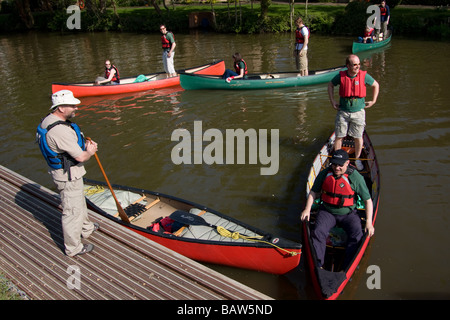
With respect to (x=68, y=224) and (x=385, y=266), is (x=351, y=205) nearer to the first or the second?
(x=385, y=266)

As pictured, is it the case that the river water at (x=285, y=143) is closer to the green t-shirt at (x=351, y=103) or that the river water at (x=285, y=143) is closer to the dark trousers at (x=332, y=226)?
the dark trousers at (x=332, y=226)

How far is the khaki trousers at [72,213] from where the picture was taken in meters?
5.07

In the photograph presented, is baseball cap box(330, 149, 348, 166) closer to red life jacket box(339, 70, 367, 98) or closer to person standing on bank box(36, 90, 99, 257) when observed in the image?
red life jacket box(339, 70, 367, 98)

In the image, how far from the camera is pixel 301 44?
1347cm

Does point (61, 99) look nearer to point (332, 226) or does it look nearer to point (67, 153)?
point (67, 153)

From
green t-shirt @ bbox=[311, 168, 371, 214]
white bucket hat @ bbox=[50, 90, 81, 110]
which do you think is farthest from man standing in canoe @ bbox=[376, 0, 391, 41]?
white bucket hat @ bbox=[50, 90, 81, 110]

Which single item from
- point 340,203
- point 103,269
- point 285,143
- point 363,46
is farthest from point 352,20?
point 103,269

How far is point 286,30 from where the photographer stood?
25984 millimetres

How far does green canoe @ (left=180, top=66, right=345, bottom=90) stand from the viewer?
46.5ft

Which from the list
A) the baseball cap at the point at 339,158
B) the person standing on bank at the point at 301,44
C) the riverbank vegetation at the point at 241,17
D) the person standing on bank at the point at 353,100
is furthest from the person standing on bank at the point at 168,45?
the riverbank vegetation at the point at 241,17

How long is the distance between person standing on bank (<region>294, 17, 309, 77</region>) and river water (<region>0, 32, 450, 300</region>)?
0.82m

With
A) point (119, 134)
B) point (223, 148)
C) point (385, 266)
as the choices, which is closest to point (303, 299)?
point (385, 266)

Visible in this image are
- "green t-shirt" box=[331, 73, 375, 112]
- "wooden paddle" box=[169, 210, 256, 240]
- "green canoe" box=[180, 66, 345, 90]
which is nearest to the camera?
"wooden paddle" box=[169, 210, 256, 240]

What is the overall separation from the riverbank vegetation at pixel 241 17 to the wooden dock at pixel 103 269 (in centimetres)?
2194
